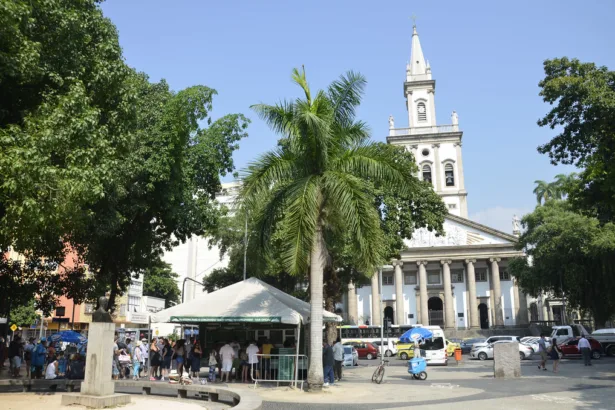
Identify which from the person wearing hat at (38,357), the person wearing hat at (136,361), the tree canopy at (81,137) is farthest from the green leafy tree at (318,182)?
the person wearing hat at (38,357)

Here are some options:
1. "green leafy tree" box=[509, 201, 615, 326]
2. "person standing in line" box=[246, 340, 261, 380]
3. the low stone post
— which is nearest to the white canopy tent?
"person standing in line" box=[246, 340, 261, 380]

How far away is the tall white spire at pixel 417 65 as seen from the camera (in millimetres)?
69250

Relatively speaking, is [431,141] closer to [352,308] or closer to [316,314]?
[352,308]

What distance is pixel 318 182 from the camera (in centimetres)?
1463

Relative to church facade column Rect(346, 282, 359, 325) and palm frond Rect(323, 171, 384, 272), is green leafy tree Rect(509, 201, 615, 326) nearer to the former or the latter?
church facade column Rect(346, 282, 359, 325)

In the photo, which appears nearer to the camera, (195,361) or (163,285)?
(195,361)

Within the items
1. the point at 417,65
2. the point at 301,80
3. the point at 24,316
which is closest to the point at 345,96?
the point at 301,80

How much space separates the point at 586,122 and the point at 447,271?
133 feet

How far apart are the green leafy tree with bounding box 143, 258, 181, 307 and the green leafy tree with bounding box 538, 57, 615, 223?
161 ft

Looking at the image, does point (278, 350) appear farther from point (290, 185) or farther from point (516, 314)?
point (516, 314)

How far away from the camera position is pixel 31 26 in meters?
11.0

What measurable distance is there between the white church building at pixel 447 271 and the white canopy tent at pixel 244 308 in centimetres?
3997

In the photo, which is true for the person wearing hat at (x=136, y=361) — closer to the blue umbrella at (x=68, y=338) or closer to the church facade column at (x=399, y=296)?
the blue umbrella at (x=68, y=338)

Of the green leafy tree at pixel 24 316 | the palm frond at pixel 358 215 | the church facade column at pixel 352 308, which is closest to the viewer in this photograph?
the palm frond at pixel 358 215
